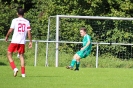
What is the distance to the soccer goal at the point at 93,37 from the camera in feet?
89.6

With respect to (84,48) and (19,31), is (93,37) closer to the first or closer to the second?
(84,48)

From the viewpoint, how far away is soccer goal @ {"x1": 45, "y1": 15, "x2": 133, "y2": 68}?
2730 centimetres

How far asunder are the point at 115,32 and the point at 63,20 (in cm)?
250

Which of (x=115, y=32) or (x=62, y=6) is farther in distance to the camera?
(x=62, y=6)

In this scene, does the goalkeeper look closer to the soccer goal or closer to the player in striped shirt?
the soccer goal

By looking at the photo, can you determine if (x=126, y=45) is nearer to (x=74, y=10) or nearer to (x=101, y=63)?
(x=101, y=63)

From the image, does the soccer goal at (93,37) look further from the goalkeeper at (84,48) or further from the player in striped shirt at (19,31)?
the player in striped shirt at (19,31)

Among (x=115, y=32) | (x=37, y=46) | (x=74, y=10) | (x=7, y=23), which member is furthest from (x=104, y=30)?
(x=7, y=23)

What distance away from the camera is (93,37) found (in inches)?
1112

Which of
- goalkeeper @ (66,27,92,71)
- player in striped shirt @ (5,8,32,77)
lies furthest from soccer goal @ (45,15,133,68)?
player in striped shirt @ (5,8,32,77)

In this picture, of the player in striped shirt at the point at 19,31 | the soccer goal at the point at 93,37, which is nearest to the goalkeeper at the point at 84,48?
the soccer goal at the point at 93,37

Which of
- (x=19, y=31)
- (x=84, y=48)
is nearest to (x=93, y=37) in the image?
(x=84, y=48)

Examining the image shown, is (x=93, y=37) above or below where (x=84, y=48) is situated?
below

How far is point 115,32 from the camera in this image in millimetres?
28000
